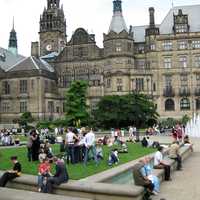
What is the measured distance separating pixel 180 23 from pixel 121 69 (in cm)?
1397

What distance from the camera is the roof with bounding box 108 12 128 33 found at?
266 feet

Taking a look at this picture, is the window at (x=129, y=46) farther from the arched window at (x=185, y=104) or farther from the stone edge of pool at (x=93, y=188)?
the stone edge of pool at (x=93, y=188)

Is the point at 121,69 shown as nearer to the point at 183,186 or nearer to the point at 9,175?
the point at 183,186

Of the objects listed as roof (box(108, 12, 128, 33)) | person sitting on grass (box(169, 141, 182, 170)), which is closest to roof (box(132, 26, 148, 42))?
roof (box(108, 12, 128, 33))

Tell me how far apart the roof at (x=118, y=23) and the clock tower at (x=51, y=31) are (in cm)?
2630

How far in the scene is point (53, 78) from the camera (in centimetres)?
8594

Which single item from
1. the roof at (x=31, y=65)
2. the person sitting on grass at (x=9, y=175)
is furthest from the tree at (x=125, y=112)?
the person sitting on grass at (x=9, y=175)

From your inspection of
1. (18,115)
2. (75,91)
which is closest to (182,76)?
(75,91)

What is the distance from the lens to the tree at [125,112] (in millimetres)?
58875

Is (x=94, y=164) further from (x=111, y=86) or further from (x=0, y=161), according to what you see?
(x=111, y=86)

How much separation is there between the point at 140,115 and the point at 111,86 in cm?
2075

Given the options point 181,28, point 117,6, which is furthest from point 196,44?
point 117,6

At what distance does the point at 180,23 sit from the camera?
81562mm

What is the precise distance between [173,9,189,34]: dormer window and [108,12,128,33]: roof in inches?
358
